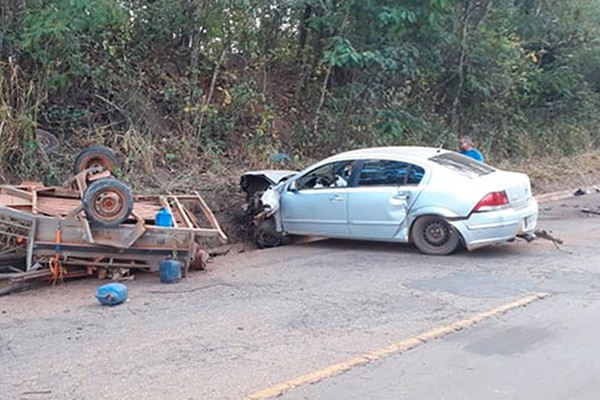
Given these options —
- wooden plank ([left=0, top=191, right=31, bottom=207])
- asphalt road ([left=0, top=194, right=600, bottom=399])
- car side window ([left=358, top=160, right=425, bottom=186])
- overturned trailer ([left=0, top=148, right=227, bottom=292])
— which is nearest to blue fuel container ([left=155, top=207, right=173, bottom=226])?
overturned trailer ([left=0, top=148, right=227, bottom=292])

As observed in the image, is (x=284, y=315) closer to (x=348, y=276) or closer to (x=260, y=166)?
(x=348, y=276)

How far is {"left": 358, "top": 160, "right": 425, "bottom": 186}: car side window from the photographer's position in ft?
35.8

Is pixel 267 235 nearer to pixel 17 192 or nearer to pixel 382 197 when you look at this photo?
pixel 382 197

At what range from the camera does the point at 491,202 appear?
33.9 feet

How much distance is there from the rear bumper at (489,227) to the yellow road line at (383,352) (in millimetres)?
2346

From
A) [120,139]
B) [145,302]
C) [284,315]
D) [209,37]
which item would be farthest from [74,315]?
[209,37]

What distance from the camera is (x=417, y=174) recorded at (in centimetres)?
1088

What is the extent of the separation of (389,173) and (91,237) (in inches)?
177

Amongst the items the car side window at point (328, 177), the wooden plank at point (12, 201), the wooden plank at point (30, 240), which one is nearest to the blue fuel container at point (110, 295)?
the wooden plank at point (30, 240)

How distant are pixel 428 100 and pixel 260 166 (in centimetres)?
747

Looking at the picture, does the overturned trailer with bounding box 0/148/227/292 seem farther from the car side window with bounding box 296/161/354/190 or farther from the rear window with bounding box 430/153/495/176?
the rear window with bounding box 430/153/495/176

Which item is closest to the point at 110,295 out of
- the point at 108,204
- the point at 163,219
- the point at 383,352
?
the point at 108,204

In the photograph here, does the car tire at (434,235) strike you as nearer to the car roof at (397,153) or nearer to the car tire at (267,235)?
the car roof at (397,153)

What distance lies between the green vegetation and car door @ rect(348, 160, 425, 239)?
15.1 ft
